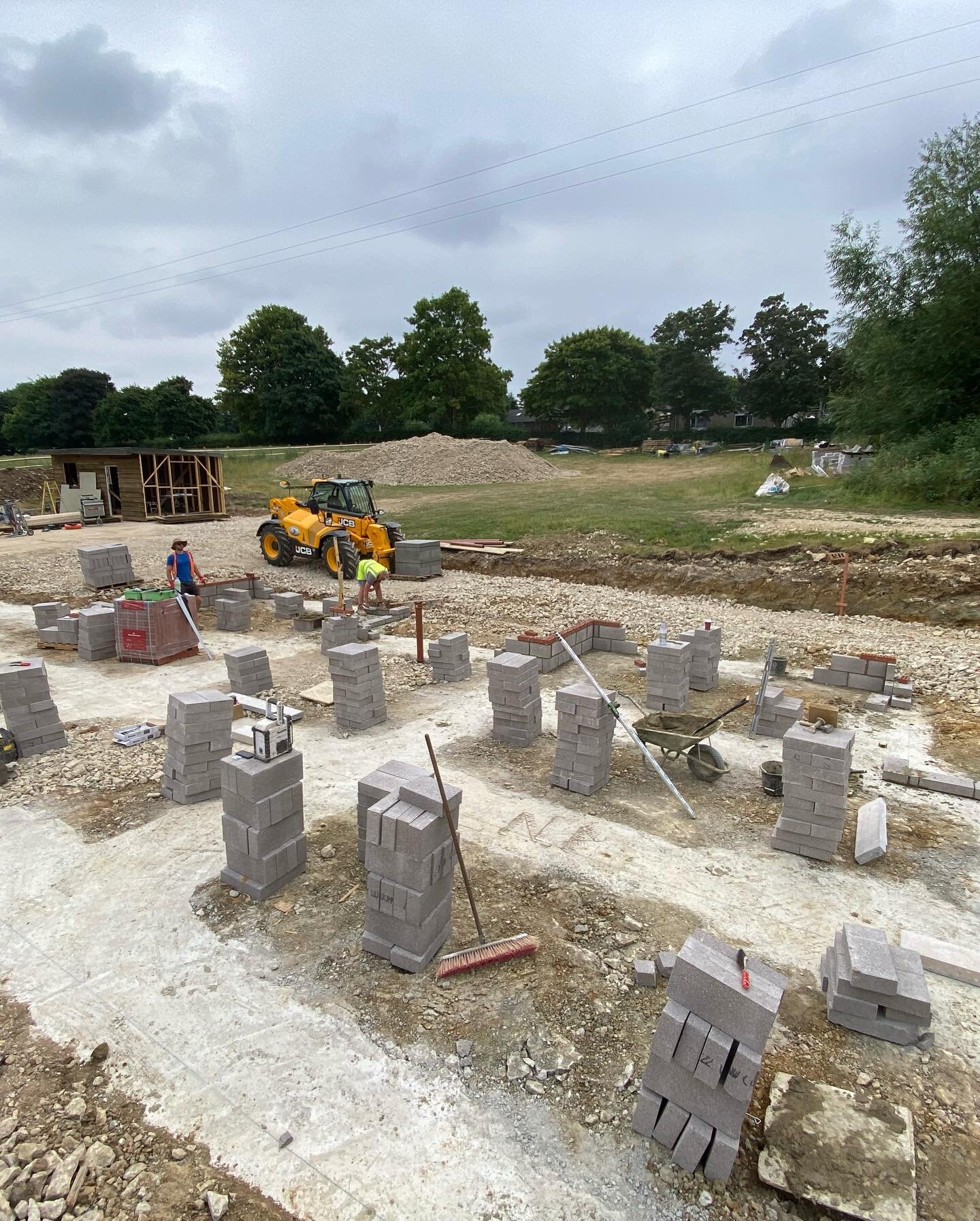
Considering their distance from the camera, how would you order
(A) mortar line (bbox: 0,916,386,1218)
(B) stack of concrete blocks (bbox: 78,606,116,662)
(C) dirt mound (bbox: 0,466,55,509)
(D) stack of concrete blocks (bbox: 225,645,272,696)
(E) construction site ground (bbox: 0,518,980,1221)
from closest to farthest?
(A) mortar line (bbox: 0,916,386,1218) → (E) construction site ground (bbox: 0,518,980,1221) → (D) stack of concrete blocks (bbox: 225,645,272,696) → (B) stack of concrete blocks (bbox: 78,606,116,662) → (C) dirt mound (bbox: 0,466,55,509)

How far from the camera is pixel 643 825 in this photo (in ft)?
20.7

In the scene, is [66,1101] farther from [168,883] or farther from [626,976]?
[626,976]

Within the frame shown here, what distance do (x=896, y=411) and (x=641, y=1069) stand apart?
28.1 metres

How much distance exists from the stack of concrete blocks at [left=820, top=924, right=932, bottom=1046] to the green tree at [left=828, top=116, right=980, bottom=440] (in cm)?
2419

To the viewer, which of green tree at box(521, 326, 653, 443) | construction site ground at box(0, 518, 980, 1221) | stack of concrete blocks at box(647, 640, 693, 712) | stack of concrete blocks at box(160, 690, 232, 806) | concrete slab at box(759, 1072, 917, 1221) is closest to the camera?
concrete slab at box(759, 1072, 917, 1221)

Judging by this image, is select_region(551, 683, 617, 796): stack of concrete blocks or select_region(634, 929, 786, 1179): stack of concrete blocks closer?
select_region(634, 929, 786, 1179): stack of concrete blocks

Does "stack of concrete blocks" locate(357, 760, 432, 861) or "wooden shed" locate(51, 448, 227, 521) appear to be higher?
"wooden shed" locate(51, 448, 227, 521)

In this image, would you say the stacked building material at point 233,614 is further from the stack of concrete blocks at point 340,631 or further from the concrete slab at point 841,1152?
the concrete slab at point 841,1152

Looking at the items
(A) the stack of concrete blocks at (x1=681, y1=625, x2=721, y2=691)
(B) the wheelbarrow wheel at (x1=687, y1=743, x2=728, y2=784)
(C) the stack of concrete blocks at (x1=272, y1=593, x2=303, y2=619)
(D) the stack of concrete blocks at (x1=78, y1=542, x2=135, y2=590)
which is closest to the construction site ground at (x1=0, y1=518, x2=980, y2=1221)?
(B) the wheelbarrow wheel at (x1=687, y1=743, x2=728, y2=784)

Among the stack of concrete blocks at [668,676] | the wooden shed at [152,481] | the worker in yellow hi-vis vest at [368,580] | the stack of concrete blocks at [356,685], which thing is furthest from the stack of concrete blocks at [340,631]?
the wooden shed at [152,481]

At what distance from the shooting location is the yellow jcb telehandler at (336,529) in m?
16.3

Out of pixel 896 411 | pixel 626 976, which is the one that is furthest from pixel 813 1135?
pixel 896 411

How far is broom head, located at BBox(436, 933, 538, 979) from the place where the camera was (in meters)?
4.50

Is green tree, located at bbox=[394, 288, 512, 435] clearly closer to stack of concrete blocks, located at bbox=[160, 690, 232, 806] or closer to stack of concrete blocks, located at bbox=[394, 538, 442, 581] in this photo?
stack of concrete blocks, located at bbox=[394, 538, 442, 581]
